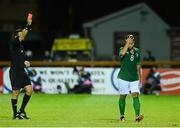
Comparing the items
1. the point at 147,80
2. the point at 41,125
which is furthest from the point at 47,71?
the point at 41,125

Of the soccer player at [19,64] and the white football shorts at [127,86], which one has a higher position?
the soccer player at [19,64]

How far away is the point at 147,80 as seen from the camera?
98.2 ft

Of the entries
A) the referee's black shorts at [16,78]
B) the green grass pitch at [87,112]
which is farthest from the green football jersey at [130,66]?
the referee's black shorts at [16,78]

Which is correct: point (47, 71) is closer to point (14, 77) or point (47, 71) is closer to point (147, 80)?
point (147, 80)

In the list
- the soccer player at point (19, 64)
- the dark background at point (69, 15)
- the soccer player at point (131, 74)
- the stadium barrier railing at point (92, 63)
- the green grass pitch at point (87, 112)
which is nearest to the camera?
the green grass pitch at point (87, 112)

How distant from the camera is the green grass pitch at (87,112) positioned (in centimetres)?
1662

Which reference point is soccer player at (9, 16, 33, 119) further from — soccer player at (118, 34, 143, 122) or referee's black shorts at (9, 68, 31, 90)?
soccer player at (118, 34, 143, 122)


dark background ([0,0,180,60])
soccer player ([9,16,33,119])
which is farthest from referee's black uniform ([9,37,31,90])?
dark background ([0,0,180,60])

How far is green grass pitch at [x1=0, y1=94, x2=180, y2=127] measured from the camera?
16625mm

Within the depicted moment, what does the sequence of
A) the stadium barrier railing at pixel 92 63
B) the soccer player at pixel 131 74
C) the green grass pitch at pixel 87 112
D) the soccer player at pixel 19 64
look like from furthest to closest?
1. the stadium barrier railing at pixel 92 63
2. the soccer player at pixel 19 64
3. the soccer player at pixel 131 74
4. the green grass pitch at pixel 87 112

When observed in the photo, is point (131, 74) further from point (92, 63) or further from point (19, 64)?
point (92, 63)

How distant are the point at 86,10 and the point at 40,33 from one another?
3.79 metres

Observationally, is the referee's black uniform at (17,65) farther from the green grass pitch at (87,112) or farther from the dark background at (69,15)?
the dark background at (69,15)

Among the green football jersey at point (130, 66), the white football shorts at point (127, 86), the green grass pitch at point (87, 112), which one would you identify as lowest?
the green grass pitch at point (87, 112)
